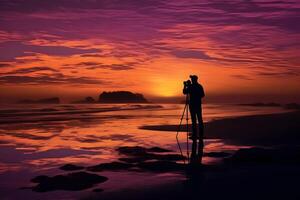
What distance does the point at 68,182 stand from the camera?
27.2 ft

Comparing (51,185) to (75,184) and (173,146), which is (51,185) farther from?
(173,146)

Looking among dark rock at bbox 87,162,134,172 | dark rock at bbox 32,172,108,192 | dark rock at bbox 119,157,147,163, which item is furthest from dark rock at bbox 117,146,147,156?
dark rock at bbox 32,172,108,192

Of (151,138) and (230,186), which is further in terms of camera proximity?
(151,138)

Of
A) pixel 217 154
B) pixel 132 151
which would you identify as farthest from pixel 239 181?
pixel 132 151

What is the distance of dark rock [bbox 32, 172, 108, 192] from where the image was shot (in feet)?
25.8

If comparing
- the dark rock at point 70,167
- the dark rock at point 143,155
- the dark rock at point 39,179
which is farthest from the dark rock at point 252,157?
the dark rock at point 39,179

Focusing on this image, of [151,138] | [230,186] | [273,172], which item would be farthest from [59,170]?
[151,138]

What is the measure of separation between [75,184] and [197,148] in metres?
7.09

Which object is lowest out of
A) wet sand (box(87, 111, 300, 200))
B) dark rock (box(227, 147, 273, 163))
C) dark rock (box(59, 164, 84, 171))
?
wet sand (box(87, 111, 300, 200))

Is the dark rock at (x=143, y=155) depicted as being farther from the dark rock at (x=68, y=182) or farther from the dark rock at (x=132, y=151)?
the dark rock at (x=68, y=182)

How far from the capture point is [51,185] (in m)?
8.06

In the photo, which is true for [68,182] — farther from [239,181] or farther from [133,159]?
[239,181]

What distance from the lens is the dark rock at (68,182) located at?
25.8 ft

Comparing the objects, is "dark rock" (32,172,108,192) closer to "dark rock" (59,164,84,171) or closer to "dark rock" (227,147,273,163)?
"dark rock" (59,164,84,171)
